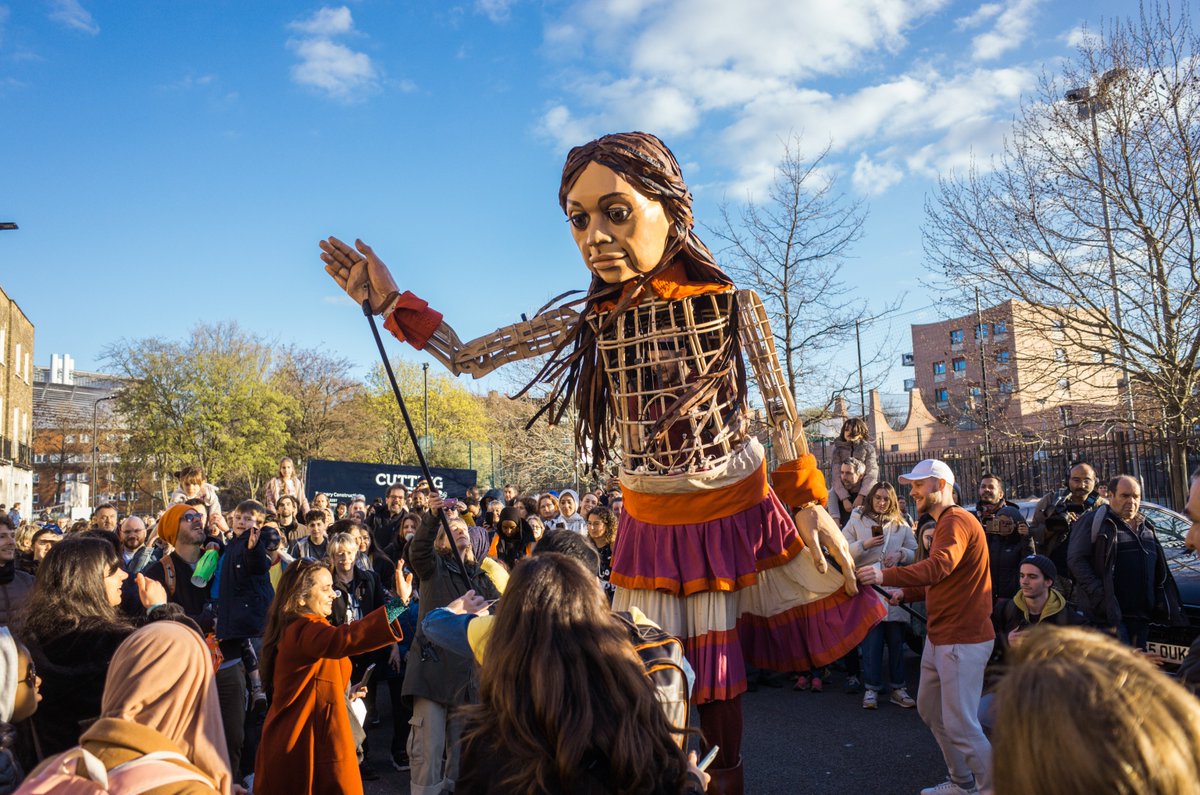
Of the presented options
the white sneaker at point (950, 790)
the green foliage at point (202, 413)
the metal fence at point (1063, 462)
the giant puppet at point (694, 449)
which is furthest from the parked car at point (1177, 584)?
the green foliage at point (202, 413)

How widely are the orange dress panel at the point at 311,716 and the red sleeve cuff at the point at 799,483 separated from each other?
Answer: 1.85 meters

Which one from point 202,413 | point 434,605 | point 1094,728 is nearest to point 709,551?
point 1094,728

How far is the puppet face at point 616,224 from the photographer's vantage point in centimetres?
325

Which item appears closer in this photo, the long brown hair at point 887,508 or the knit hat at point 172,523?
the knit hat at point 172,523

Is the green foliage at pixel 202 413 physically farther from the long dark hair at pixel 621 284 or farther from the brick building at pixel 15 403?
the long dark hair at pixel 621 284

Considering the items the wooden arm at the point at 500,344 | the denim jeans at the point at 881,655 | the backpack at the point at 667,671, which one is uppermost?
the wooden arm at the point at 500,344

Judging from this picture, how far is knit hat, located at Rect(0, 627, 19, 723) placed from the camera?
2789 mm

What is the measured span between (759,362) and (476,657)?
62.5 inches

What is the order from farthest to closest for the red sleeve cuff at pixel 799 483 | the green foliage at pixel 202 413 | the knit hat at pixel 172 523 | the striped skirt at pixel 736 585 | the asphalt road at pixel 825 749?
the green foliage at pixel 202 413
the knit hat at pixel 172 523
the asphalt road at pixel 825 749
the red sleeve cuff at pixel 799 483
the striped skirt at pixel 736 585

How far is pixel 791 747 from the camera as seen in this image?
5.86 meters

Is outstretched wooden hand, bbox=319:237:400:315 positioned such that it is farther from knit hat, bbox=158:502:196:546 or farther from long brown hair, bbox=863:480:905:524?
long brown hair, bbox=863:480:905:524

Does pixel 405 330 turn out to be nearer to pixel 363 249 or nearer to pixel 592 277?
pixel 363 249

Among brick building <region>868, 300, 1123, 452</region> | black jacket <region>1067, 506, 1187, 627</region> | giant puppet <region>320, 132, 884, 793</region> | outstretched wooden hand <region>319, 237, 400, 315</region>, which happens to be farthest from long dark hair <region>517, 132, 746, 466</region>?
brick building <region>868, 300, 1123, 452</region>

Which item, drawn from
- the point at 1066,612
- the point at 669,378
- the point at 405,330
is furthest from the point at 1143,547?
the point at 405,330
